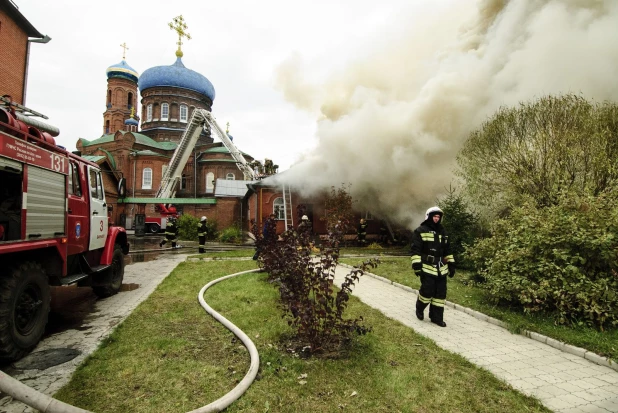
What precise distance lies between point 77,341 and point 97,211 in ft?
9.07

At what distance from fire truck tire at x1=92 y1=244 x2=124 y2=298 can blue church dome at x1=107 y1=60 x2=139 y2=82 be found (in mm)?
44665

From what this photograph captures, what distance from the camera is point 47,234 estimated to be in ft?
14.3

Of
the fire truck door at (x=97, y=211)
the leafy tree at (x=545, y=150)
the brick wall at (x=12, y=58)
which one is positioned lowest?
the fire truck door at (x=97, y=211)

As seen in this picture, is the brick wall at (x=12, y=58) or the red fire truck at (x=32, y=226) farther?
the brick wall at (x=12, y=58)

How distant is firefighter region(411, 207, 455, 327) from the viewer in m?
5.18

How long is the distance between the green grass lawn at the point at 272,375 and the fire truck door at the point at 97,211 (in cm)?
194

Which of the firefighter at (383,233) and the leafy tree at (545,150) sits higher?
the leafy tree at (545,150)

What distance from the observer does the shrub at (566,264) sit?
492 centimetres

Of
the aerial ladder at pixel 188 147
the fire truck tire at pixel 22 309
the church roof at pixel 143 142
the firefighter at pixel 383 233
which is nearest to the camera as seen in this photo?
the fire truck tire at pixel 22 309

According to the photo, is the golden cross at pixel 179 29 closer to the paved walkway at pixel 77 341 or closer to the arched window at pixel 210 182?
the arched window at pixel 210 182

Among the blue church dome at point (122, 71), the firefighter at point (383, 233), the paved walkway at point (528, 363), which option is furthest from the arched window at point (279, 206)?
the blue church dome at point (122, 71)

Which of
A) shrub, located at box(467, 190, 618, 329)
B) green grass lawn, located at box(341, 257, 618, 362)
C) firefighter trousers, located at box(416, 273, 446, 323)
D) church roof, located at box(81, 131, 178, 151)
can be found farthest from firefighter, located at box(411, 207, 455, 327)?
church roof, located at box(81, 131, 178, 151)

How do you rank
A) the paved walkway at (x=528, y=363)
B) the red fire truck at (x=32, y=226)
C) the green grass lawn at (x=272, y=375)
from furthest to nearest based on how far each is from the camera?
the red fire truck at (x=32, y=226), the paved walkway at (x=528, y=363), the green grass lawn at (x=272, y=375)

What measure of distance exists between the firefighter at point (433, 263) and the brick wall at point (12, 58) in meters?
16.5
